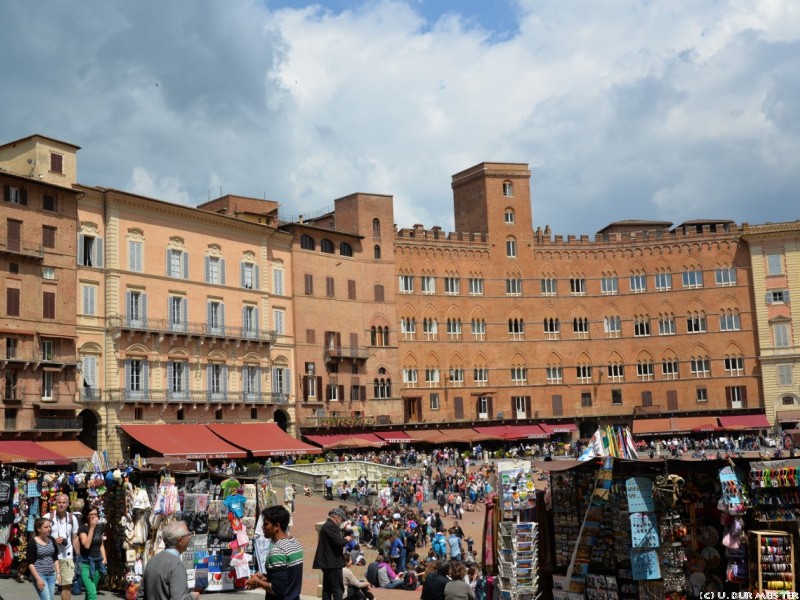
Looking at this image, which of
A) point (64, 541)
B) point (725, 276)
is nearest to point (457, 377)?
point (725, 276)

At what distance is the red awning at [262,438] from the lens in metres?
48.0

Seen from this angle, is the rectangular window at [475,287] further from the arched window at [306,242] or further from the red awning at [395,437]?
the arched window at [306,242]

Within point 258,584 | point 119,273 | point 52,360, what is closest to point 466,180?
point 119,273

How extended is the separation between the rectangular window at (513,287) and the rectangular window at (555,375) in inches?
218

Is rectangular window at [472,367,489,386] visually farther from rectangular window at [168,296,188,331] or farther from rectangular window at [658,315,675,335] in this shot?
rectangular window at [168,296,188,331]

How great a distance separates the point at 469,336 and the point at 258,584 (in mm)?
55573

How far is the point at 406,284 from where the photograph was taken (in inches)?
2475

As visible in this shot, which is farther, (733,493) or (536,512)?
(536,512)

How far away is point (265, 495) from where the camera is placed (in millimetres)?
17344

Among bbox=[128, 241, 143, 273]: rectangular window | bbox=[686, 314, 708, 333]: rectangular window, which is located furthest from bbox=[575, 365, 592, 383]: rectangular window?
bbox=[128, 241, 143, 273]: rectangular window

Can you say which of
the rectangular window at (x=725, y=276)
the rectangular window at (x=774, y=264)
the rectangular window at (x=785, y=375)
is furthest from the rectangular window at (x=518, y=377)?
the rectangular window at (x=774, y=264)

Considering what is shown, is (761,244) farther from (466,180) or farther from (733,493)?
(733,493)

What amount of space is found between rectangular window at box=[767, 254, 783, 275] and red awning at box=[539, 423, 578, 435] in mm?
16556

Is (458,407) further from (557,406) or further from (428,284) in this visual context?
(428,284)
